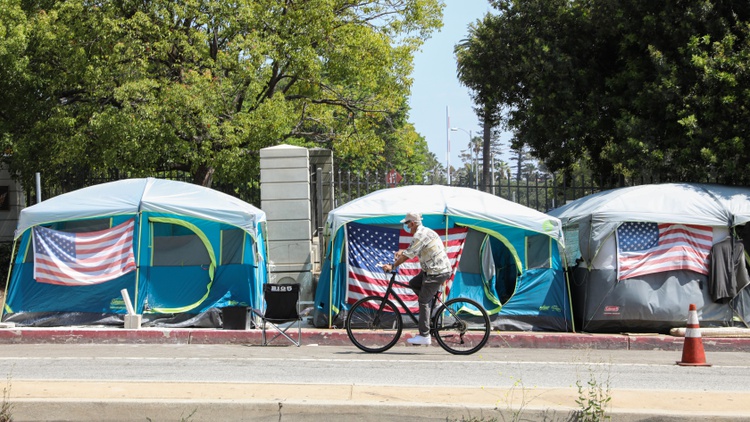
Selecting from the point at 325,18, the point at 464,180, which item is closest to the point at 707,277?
the point at 464,180

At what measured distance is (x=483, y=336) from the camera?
11977 mm

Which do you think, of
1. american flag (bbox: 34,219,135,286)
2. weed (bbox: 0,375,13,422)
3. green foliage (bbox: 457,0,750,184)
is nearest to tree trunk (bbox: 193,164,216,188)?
green foliage (bbox: 457,0,750,184)

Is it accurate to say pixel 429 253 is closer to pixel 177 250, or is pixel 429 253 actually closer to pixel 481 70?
pixel 177 250

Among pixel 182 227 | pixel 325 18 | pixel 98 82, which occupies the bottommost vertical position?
pixel 182 227

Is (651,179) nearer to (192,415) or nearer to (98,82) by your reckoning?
(98,82)

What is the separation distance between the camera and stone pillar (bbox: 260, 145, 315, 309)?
16750 mm

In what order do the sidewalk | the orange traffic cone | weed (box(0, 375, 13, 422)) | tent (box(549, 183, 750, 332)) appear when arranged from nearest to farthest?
weed (box(0, 375, 13, 422)) → the orange traffic cone → the sidewalk → tent (box(549, 183, 750, 332))

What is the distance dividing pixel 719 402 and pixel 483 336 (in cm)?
472

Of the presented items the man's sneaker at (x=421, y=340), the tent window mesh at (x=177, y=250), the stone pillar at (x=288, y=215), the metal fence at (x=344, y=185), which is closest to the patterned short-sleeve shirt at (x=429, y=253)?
the man's sneaker at (x=421, y=340)

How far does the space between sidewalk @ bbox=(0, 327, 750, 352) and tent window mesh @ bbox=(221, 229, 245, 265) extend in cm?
166

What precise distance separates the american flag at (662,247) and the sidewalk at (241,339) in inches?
58.9

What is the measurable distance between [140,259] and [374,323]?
533cm

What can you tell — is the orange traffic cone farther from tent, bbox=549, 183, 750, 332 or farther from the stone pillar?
the stone pillar

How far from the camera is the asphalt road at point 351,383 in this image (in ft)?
22.7
